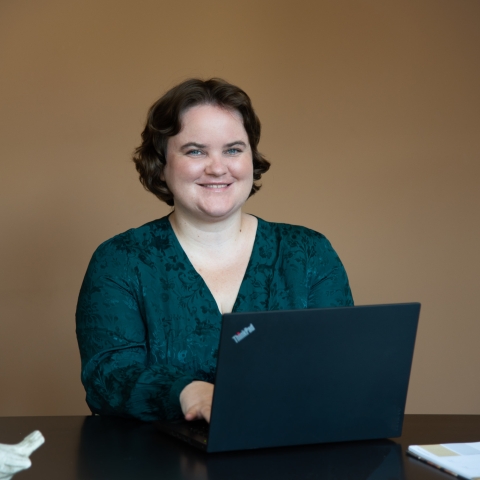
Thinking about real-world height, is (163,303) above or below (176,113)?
below

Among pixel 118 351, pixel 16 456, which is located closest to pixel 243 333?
pixel 16 456

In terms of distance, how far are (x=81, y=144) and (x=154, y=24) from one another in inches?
25.4

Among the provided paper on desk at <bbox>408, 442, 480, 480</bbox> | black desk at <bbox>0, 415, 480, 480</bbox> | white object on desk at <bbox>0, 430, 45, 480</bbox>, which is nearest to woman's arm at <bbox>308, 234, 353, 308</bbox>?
black desk at <bbox>0, 415, 480, 480</bbox>

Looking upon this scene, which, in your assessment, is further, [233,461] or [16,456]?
[233,461]

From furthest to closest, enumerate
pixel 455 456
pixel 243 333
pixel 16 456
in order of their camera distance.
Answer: pixel 455 456 < pixel 243 333 < pixel 16 456

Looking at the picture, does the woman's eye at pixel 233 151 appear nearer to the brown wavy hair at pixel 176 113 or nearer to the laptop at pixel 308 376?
the brown wavy hair at pixel 176 113

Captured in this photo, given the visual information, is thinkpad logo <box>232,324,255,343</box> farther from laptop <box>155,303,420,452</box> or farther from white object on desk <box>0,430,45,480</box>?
white object on desk <box>0,430,45,480</box>

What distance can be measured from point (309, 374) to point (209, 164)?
3.07 feet

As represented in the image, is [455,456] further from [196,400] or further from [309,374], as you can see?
[196,400]

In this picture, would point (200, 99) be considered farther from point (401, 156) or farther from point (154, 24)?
point (401, 156)

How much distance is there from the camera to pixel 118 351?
190 cm

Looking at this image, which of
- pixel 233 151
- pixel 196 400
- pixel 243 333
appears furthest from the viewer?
pixel 233 151

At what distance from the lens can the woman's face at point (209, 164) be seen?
2143 mm

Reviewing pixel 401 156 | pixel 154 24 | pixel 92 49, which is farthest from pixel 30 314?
pixel 401 156
